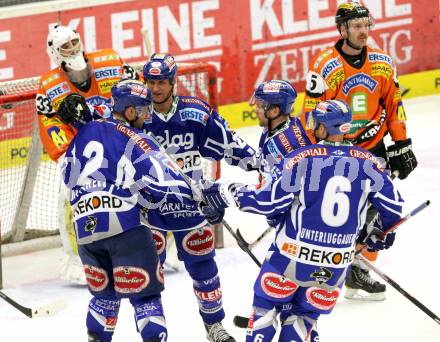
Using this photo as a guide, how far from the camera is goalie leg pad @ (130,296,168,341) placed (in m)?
6.00

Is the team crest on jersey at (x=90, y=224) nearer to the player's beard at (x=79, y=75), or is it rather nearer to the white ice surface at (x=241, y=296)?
the white ice surface at (x=241, y=296)

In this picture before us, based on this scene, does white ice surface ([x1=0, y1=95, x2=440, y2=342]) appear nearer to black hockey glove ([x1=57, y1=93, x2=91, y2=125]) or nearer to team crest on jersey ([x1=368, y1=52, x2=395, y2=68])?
team crest on jersey ([x1=368, y1=52, x2=395, y2=68])

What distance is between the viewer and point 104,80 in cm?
762

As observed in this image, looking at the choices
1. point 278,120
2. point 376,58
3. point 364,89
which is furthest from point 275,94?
point 376,58

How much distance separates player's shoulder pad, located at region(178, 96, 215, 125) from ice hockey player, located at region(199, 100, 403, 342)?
0.85 m

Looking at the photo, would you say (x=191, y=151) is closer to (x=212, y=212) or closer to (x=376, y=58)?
(x=212, y=212)

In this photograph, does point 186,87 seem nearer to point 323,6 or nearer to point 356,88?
point 356,88

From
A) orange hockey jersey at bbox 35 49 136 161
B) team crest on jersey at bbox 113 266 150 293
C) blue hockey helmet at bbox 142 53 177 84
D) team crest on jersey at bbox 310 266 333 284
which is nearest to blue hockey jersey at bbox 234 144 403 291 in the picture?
team crest on jersey at bbox 310 266 333 284

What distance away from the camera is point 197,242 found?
6715 millimetres

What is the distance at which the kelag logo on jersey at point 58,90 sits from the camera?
7426 mm

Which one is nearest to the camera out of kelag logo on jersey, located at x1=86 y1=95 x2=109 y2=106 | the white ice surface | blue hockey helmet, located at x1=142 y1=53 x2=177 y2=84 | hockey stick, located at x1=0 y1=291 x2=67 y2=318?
blue hockey helmet, located at x1=142 y1=53 x2=177 y2=84

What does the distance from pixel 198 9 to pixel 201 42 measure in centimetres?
29

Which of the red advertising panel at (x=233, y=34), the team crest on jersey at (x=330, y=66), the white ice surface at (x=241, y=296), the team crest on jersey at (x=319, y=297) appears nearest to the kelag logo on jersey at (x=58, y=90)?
the white ice surface at (x=241, y=296)

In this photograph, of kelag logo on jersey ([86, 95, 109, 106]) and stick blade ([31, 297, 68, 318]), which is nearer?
kelag logo on jersey ([86, 95, 109, 106])
